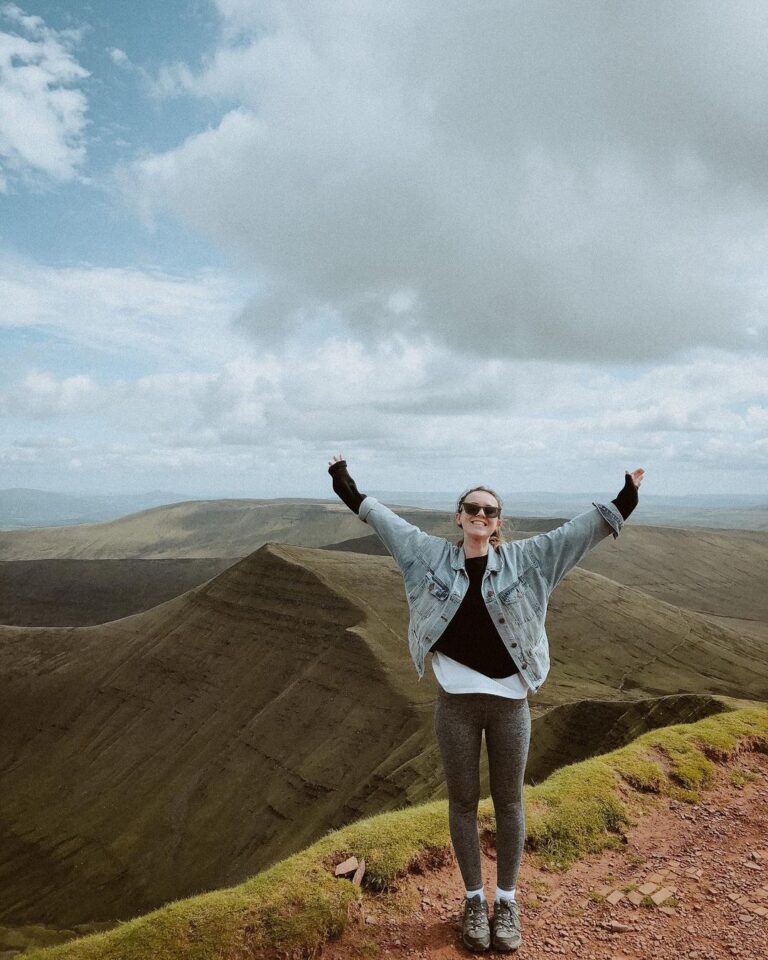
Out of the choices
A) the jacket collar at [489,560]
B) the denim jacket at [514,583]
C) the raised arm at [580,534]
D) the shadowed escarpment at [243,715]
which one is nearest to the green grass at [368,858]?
the denim jacket at [514,583]

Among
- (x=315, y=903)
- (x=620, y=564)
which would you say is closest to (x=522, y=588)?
(x=315, y=903)

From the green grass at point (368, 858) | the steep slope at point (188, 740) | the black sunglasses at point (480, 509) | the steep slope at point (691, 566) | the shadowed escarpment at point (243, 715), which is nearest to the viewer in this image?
the black sunglasses at point (480, 509)

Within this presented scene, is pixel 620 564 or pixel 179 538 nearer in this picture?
pixel 620 564

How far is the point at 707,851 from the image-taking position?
5832 millimetres

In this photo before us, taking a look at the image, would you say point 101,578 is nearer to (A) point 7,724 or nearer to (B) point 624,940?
(A) point 7,724

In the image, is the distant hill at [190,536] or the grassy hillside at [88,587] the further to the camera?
the distant hill at [190,536]

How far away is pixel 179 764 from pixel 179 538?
6649 inches

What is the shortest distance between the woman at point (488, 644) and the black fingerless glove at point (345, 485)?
471mm


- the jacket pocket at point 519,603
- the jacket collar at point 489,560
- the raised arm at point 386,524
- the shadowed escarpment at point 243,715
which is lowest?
the shadowed escarpment at point 243,715

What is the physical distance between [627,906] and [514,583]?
304 cm

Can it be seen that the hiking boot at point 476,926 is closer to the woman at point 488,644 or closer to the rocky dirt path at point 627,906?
the woman at point 488,644

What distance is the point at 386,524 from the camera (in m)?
4.50

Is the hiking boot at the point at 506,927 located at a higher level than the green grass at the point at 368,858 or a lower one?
higher

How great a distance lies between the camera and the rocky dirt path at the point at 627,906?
4.38m
